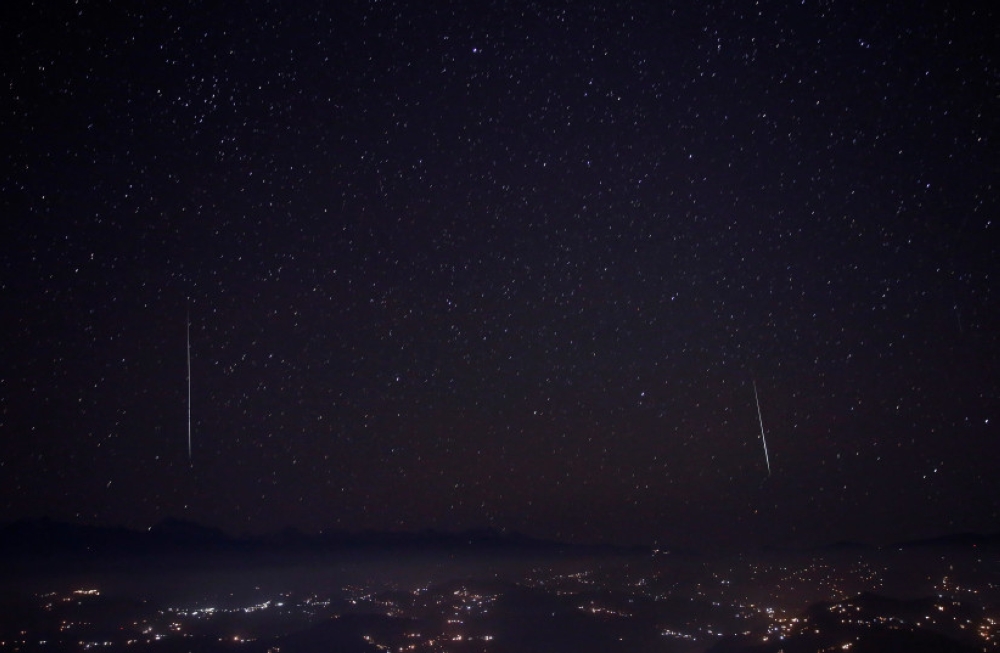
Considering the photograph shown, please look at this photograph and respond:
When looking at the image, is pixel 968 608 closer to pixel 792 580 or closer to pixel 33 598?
pixel 792 580

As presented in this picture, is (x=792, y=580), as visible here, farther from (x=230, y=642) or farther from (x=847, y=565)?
(x=230, y=642)

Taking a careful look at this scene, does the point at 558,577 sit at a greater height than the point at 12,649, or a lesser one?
lesser

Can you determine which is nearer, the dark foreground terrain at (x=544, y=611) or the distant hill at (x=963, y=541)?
the dark foreground terrain at (x=544, y=611)

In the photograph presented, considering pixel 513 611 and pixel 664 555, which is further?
pixel 664 555

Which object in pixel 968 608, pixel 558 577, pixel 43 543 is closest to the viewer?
pixel 968 608

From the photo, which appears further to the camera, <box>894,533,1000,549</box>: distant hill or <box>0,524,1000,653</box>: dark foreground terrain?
<box>894,533,1000,549</box>: distant hill

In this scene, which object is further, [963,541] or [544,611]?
[963,541]

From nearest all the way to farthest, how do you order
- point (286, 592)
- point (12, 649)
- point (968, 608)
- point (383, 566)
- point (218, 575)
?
point (12, 649), point (968, 608), point (286, 592), point (218, 575), point (383, 566)

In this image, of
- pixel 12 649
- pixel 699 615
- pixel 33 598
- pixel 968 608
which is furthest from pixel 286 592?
pixel 968 608

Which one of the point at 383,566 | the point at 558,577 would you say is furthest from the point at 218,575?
the point at 558,577
